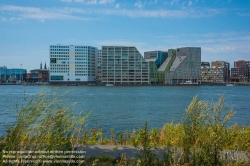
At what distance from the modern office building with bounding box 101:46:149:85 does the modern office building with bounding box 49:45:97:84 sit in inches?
486

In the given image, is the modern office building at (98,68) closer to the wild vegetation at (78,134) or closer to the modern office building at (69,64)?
the modern office building at (69,64)

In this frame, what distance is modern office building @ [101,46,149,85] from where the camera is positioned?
17875cm

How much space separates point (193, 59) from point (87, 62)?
81057 millimetres

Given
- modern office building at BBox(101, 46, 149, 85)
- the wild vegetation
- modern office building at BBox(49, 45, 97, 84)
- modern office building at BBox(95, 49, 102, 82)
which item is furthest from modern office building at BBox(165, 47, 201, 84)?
the wild vegetation

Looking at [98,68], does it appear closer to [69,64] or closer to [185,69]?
[69,64]

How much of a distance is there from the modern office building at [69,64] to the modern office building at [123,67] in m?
12.3

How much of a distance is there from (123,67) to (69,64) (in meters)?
37.0

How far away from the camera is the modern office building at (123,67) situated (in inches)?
7037

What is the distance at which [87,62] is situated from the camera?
577ft

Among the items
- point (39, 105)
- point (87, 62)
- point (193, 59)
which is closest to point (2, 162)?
point (39, 105)

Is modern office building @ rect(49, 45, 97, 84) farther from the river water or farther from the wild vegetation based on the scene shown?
the wild vegetation

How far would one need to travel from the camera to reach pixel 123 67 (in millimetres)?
180125

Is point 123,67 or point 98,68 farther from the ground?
point 123,67

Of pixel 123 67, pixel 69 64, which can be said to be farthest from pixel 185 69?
pixel 69 64
